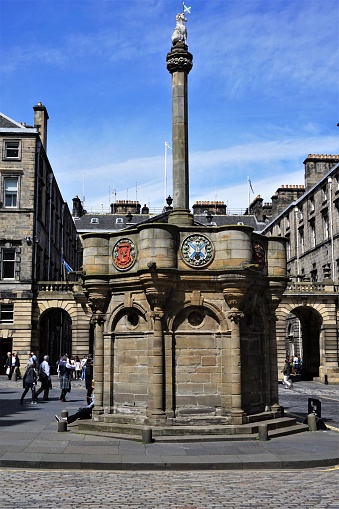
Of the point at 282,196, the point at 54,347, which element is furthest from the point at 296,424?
the point at 282,196

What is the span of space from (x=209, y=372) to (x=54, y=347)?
45350 millimetres

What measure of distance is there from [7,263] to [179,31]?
30349 millimetres

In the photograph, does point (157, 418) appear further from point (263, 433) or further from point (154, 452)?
point (263, 433)

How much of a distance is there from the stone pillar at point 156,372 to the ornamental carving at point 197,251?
1.60 metres

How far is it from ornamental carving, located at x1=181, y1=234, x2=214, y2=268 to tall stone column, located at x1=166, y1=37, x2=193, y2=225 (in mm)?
1427

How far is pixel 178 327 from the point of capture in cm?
1570

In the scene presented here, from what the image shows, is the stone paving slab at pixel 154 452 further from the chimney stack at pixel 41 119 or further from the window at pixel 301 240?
the window at pixel 301 240

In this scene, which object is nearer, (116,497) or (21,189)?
(116,497)

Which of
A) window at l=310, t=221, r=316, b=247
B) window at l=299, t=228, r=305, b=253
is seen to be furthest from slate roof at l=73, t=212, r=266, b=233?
window at l=310, t=221, r=316, b=247

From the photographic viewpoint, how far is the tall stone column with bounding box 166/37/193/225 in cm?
1727

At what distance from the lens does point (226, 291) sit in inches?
610

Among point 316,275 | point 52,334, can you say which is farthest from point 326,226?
point 52,334

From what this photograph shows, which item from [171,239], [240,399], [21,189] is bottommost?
[240,399]

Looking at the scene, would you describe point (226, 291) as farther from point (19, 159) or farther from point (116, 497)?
point (19, 159)
